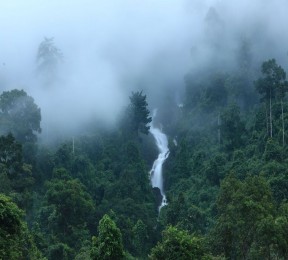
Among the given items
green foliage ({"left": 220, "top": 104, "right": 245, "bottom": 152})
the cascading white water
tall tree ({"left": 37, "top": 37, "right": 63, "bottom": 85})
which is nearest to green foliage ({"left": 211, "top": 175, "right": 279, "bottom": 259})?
green foliage ({"left": 220, "top": 104, "right": 245, "bottom": 152})

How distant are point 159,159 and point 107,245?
124ft

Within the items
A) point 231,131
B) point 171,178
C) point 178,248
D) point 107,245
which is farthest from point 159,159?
point 178,248

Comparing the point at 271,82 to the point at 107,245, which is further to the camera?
the point at 271,82

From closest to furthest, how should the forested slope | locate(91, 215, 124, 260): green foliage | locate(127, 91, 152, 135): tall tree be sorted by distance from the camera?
locate(91, 215, 124, 260): green foliage → the forested slope → locate(127, 91, 152, 135): tall tree

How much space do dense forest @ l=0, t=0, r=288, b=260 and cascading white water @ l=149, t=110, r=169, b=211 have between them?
753 millimetres

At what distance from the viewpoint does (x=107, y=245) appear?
20.4m

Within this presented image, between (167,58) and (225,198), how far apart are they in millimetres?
48086

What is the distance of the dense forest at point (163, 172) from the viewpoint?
23047 millimetres

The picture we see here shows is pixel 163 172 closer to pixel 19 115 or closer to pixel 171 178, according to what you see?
pixel 171 178

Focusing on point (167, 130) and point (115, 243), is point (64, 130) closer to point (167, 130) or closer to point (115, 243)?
point (167, 130)

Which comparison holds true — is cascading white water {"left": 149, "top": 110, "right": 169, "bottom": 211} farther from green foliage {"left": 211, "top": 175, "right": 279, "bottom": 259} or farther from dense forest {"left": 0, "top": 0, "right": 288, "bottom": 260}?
green foliage {"left": 211, "top": 175, "right": 279, "bottom": 259}

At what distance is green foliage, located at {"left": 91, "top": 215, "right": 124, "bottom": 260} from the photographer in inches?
802

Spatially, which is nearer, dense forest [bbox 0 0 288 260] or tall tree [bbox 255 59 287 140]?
dense forest [bbox 0 0 288 260]

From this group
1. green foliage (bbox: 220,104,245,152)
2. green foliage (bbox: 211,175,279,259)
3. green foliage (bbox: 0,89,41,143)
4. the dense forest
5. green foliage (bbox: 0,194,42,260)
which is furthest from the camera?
green foliage (bbox: 220,104,245,152)
